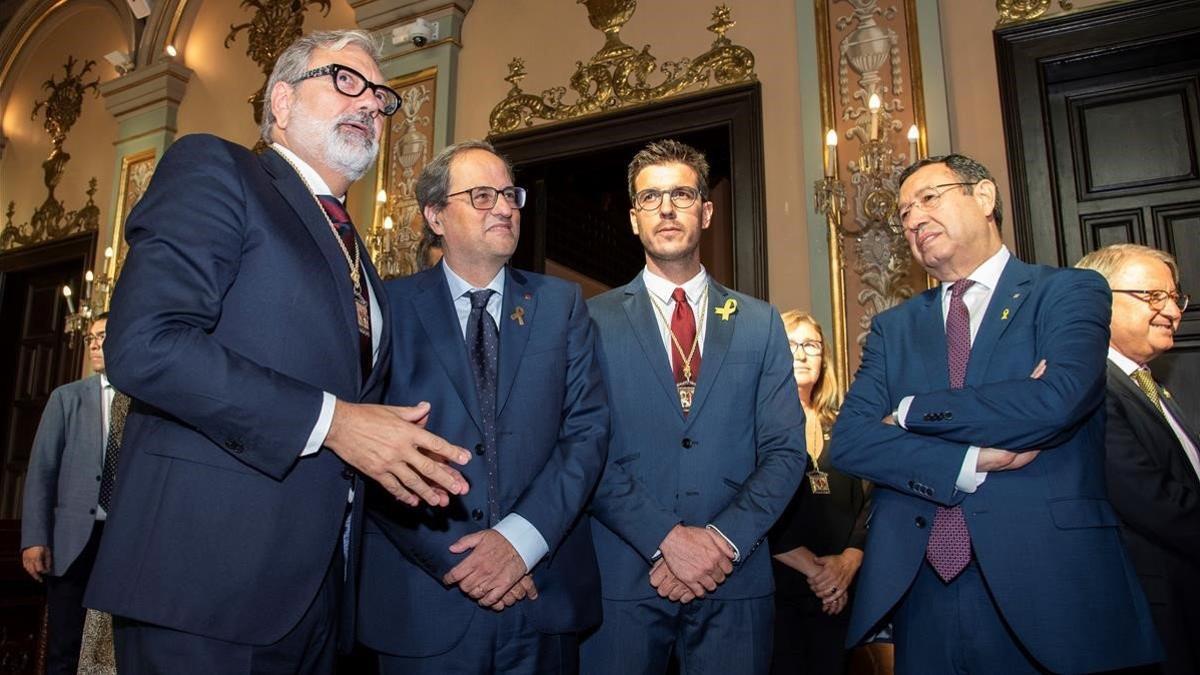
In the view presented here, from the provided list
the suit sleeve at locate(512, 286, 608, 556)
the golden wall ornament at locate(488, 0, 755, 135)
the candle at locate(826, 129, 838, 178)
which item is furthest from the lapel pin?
the golden wall ornament at locate(488, 0, 755, 135)

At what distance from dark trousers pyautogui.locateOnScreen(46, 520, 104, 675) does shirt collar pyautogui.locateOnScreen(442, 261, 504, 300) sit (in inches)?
94.4

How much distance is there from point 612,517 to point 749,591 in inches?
13.8

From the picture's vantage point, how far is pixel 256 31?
632 centimetres

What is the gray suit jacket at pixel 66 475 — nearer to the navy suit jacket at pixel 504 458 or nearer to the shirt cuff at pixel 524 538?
the navy suit jacket at pixel 504 458

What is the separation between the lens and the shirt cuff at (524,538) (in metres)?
1.77

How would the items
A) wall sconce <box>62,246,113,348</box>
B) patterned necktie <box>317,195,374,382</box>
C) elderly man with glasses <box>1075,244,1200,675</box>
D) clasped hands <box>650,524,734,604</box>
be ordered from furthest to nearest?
wall sconce <box>62,246,113,348</box>, elderly man with glasses <box>1075,244,1200,675</box>, clasped hands <box>650,524,734,604</box>, patterned necktie <box>317,195,374,382</box>

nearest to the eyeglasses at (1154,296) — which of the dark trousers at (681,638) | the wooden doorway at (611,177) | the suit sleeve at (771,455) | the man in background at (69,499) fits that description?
the suit sleeve at (771,455)

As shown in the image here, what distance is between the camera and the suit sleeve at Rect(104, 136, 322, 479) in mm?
1270

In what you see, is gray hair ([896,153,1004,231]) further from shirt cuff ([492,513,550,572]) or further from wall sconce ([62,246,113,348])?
wall sconce ([62,246,113,348])

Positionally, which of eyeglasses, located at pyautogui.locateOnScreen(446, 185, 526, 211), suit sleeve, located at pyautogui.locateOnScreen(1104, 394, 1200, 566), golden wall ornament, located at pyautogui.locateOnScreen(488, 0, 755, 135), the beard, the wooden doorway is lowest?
suit sleeve, located at pyautogui.locateOnScreen(1104, 394, 1200, 566)

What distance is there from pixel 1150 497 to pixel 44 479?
13.3 feet

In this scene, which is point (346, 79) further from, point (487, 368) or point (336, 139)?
point (487, 368)

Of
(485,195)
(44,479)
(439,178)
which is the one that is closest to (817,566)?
(485,195)

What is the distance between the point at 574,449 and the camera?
1.95m
